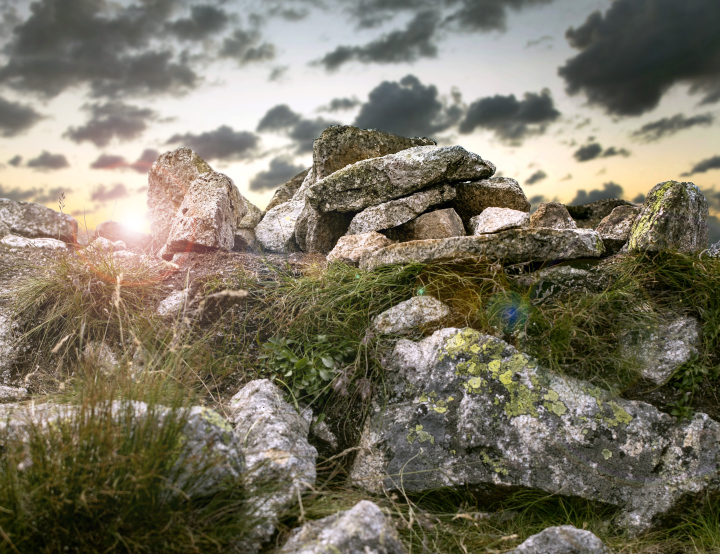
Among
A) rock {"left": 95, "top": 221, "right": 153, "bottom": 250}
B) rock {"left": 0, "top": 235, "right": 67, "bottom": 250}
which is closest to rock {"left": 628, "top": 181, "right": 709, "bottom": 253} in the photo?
rock {"left": 0, "top": 235, "right": 67, "bottom": 250}

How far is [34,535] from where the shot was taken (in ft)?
6.61

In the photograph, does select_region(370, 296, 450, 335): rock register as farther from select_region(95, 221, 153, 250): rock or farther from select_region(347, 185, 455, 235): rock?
select_region(95, 221, 153, 250): rock

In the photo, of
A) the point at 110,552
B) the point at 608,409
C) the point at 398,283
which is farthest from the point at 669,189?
the point at 110,552

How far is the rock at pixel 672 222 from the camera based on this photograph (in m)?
4.43

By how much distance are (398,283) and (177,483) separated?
9.24 ft

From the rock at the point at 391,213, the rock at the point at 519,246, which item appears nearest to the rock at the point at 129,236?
the rock at the point at 391,213

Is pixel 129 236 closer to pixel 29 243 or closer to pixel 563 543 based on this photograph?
pixel 29 243

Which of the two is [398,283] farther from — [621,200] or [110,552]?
[621,200]

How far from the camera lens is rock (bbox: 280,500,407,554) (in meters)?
2.21

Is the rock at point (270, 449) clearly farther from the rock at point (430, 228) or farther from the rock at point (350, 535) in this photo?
the rock at point (430, 228)

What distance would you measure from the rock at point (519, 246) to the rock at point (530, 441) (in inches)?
38.6

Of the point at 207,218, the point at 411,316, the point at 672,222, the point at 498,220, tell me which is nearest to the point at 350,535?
the point at 411,316

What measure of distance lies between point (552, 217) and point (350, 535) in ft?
21.5

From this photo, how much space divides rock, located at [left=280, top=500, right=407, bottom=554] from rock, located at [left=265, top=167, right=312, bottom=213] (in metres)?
8.03
